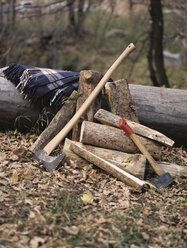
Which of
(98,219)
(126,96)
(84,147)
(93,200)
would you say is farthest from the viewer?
(126,96)

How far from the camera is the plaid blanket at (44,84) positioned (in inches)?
159

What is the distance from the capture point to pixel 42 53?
12.5m

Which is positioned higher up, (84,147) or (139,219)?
(84,147)

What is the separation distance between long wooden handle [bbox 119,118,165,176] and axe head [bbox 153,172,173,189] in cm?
8

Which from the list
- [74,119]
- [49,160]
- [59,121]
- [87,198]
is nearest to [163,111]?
[74,119]

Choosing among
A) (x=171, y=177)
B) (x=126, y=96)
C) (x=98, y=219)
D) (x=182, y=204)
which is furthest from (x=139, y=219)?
(x=126, y=96)

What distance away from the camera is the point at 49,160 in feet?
11.5

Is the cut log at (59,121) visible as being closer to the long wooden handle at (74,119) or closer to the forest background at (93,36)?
the long wooden handle at (74,119)

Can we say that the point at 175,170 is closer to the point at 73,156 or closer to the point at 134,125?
the point at 134,125

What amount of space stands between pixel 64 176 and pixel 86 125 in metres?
0.67

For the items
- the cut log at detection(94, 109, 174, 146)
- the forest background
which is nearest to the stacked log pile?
the cut log at detection(94, 109, 174, 146)

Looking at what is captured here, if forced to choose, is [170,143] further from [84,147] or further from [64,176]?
[64,176]

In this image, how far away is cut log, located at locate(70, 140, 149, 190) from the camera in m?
3.30

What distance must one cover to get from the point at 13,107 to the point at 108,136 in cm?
145
